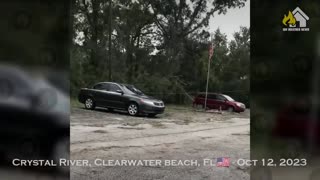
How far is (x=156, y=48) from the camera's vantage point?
3355mm

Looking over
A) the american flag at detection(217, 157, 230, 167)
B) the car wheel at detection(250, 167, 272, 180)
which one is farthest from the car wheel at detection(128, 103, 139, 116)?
the car wheel at detection(250, 167, 272, 180)

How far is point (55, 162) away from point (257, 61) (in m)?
1.66

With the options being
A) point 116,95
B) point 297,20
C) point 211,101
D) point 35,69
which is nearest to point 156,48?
point 116,95

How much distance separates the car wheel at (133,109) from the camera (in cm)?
334

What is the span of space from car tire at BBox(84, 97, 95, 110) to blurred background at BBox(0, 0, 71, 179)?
0.45 ft

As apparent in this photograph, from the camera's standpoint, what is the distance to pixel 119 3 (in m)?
3.35

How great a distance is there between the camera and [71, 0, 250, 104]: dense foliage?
129 inches

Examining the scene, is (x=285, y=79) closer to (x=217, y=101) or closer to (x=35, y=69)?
(x=217, y=101)

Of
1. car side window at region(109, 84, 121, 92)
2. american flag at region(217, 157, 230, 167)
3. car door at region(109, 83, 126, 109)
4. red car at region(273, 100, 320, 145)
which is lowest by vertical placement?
american flag at region(217, 157, 230, 167)

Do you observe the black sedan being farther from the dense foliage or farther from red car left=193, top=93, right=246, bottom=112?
red car left=193, top=93, right=246, bottom=112

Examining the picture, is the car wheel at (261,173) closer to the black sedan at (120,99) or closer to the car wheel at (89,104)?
the black sedan at (120,99)

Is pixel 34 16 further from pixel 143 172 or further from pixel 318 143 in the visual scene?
pixel 318 143

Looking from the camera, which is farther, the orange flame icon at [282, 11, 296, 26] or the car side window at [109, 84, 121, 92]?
the car side window at [109, 84, 121, 92]

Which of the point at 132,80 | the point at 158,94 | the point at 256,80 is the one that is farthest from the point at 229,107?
the point at 132,80
